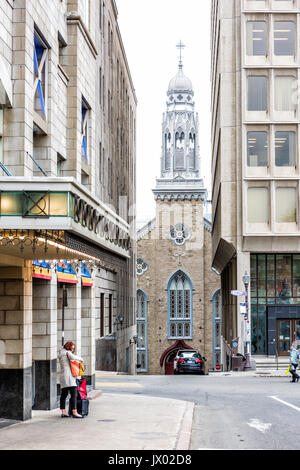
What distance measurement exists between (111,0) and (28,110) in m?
26.8

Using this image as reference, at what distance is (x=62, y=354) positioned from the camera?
48.8ft

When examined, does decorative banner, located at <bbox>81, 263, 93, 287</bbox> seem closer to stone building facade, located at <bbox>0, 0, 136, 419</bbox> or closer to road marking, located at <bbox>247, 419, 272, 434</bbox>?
stone building facade, located at <bbox>0, 0, 136, 419</bbox>

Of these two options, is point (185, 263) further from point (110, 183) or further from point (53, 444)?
point (53, 444)

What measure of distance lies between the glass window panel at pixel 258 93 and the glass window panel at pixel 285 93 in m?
0.64

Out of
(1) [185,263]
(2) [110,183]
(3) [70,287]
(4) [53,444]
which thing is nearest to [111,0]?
(2) [110,183]

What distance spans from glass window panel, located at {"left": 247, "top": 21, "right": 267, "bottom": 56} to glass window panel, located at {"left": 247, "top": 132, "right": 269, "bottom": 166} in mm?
4807

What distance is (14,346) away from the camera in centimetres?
1493

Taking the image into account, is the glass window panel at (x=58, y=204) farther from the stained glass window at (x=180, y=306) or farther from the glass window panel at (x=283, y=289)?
the stained glass window at (x=180, y=306)

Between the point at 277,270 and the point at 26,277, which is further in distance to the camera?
the point at 277,270

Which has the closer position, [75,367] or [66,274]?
[75,367]

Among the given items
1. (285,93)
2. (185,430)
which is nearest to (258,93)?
(285,93)

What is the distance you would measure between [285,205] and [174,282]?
138 ft

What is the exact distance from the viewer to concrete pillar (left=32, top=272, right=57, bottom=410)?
17062 millimetres

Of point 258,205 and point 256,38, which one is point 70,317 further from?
point 256,38
